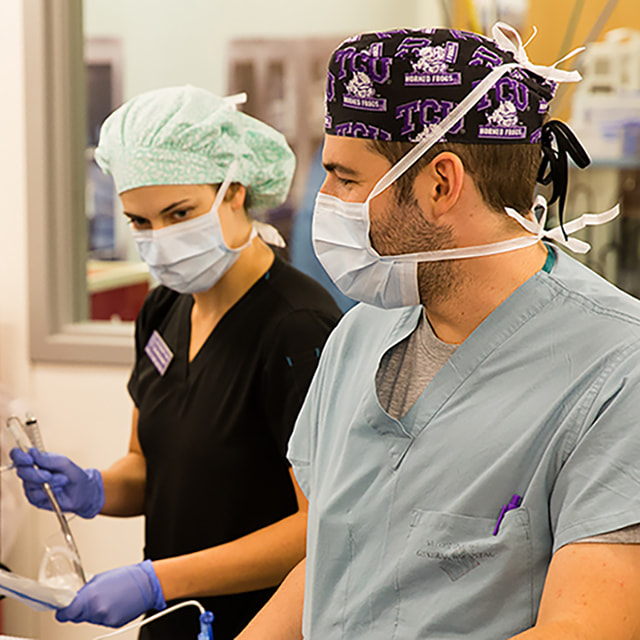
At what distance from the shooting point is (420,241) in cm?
99

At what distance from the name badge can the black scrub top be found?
13 mm

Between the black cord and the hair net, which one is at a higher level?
the black cord

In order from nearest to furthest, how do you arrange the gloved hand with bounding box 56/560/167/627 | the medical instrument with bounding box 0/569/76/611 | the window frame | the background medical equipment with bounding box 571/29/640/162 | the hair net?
the medical instrument with bounding box 0/569/76/611 → the gloved hand with bounding box 56/560/167/627 → the hair net → the background medical equipment with bounding box 571/29/640/162 → the window frame

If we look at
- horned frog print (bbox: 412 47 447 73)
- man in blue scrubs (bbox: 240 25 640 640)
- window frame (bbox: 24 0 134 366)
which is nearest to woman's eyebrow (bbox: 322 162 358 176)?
man in blue scrubs (bbox: 240 25 640 640)

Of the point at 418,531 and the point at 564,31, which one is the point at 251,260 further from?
the point at 564,31

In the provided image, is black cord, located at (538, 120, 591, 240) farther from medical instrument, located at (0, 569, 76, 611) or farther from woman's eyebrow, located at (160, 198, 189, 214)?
medical instrument, located at (0, 569, 76, 611)

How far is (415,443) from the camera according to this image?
0.97m

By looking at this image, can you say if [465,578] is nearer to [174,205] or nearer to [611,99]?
[174,205]

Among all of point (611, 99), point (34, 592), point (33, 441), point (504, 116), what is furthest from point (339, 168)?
point (611, 99)

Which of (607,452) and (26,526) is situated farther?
(26,526)

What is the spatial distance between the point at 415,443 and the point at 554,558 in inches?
7.9

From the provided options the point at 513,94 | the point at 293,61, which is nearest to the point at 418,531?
the point at 513,94

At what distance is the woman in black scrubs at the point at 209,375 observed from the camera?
4.55ft

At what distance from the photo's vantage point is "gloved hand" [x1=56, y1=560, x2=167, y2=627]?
4.52ft
